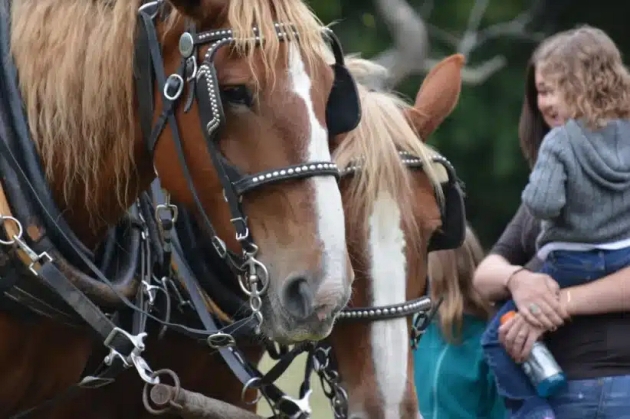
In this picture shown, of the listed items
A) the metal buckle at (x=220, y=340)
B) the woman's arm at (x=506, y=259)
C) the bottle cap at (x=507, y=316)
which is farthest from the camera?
the woman's arm at (x=506, y=259)

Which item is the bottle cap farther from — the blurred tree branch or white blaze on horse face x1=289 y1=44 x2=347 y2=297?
the blurred tree branch

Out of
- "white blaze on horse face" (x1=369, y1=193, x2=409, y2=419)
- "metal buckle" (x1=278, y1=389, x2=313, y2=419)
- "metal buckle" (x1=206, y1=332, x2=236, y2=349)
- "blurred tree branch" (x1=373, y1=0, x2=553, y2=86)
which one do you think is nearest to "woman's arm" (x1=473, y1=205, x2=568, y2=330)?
"white blaze on horse face" (x1=369, y1=193, x2=409, y2=419)

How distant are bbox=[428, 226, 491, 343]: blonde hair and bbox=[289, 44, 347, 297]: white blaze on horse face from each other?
53.5 inches

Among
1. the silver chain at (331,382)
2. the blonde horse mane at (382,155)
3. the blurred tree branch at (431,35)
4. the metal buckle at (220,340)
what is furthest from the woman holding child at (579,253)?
the blurred tree branch at (431,35)

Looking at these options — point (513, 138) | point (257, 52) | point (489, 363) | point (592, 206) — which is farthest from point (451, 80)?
point (513, 138)

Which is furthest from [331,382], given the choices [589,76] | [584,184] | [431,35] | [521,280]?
[431,35]

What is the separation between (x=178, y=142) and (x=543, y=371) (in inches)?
51.8

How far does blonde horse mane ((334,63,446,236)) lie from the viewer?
282cm

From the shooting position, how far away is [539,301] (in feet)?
10.5

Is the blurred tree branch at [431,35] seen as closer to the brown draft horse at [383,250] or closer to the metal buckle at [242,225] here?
the brown draft horse at [383,250]

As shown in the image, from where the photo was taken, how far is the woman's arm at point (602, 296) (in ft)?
10.3

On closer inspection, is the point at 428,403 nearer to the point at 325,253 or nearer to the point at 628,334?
the point at 628,334

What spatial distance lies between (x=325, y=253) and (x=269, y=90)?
31cm

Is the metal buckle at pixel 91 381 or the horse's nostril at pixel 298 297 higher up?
the horse's nostril at pixel 298 297
